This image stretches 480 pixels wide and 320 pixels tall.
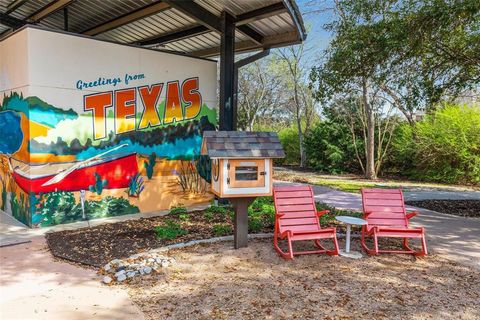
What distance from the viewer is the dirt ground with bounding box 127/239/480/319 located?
11.2 feet

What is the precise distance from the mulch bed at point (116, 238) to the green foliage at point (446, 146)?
10.7m

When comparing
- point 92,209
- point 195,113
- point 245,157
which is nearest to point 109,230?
point 92,209

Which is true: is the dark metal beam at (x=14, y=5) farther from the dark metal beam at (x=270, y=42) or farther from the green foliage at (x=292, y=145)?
the green foliage at (x=292, y=145)

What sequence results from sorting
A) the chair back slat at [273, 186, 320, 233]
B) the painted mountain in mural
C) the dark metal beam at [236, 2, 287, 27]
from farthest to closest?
the dark metal beam at [236, 2, 287, 27] → the painted mountain in mural → the chair back slat at [273, 186, 320, 233]

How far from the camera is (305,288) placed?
3.92m

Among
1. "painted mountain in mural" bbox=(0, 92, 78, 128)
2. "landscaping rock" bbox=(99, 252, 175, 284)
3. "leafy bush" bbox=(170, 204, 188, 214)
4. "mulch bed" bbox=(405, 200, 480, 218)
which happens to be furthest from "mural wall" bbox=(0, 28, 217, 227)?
"mulch bed" bbox=(405, 200, 480, 218)

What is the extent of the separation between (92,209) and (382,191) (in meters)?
5.37

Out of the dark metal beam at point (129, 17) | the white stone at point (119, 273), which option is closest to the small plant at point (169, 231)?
the white stone at point (119, 273)

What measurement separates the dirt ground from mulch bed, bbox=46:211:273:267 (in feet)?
2.41

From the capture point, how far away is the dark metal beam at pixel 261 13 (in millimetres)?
6731

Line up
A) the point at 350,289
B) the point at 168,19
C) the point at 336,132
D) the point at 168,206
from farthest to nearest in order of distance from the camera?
the point at 336,132
the point at 168,19
the point at 168,206
the point at 350,289

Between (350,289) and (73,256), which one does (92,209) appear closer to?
(73,256)

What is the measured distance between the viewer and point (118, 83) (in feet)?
23.7

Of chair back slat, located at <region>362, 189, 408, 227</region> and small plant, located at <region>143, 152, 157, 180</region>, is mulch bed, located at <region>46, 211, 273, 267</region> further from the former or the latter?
chair back slat, located at <region>362, 189, 408, 227</region>
